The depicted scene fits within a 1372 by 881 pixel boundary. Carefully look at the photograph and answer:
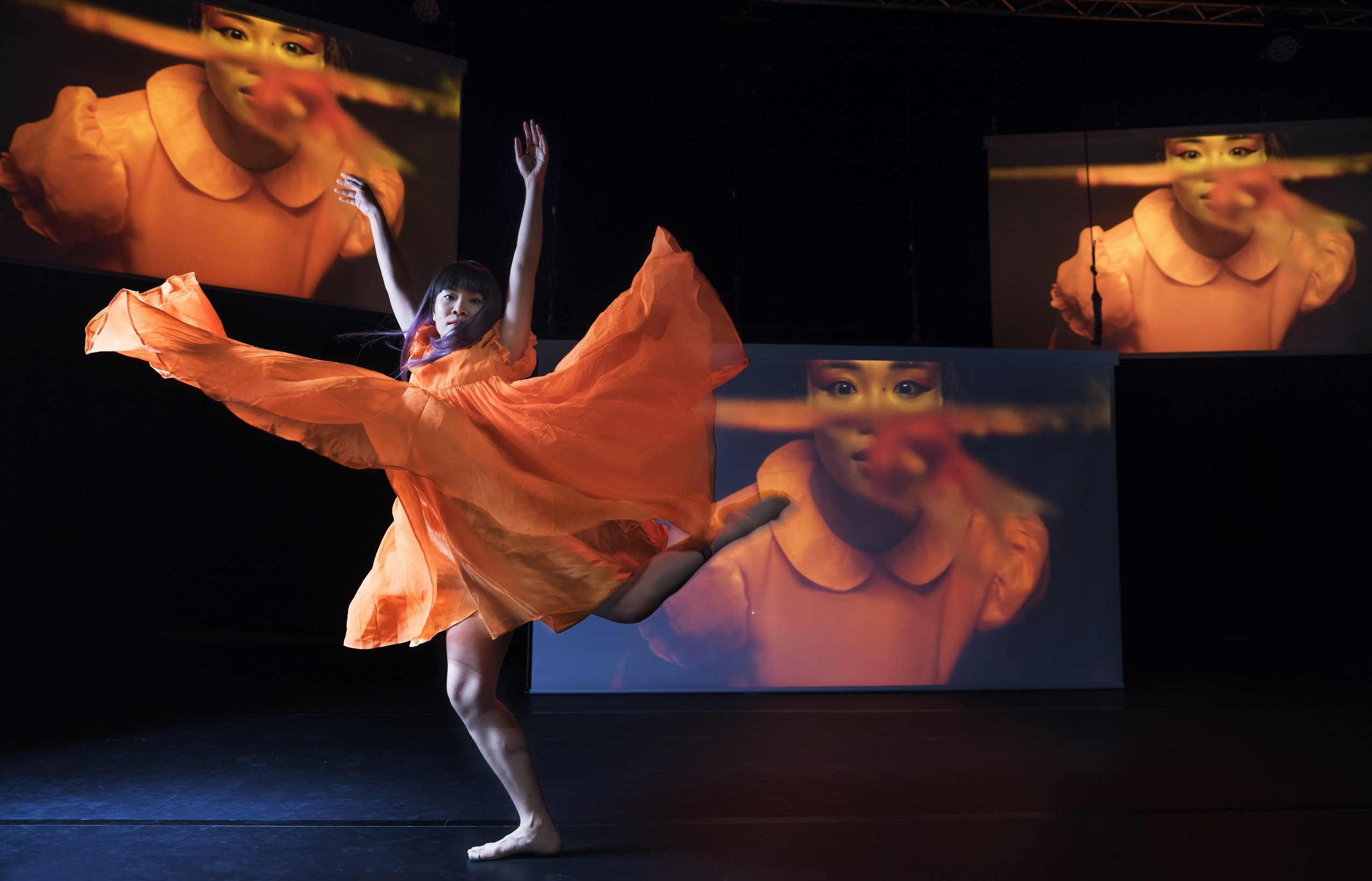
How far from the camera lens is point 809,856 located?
6.95ft

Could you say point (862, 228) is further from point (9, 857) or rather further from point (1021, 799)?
point (9, 857)

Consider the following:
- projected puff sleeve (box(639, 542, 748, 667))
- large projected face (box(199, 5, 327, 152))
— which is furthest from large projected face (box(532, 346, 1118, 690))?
large projected face (box(199, 5, 327, 152))

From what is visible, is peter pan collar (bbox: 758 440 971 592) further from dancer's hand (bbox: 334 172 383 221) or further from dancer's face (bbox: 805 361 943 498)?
dancer's hand (bbox: 334 172 383 221)

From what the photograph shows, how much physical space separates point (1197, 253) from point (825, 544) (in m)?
2.54

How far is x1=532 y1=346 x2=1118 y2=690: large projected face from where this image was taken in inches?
164

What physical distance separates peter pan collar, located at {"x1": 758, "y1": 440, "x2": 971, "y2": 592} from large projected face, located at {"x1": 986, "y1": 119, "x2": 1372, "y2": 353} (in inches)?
51.2

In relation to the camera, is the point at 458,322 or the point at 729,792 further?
the point at 729,792

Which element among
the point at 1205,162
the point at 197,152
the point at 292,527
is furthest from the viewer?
the point at 292,527

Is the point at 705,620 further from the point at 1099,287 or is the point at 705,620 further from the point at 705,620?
the point at 1099,287

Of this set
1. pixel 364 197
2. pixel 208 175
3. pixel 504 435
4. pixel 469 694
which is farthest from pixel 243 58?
pixel 469 694

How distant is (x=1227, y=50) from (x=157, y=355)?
5684 millimetres

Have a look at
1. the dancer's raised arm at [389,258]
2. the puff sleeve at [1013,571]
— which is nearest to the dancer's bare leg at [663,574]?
the dancer's raised arm at [389,258]

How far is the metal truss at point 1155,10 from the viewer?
4.64 metres

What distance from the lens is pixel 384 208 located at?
425cm
